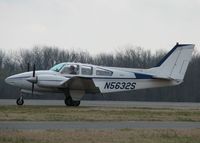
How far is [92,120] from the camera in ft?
65.1

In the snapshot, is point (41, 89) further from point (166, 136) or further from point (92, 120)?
point (166, 136)

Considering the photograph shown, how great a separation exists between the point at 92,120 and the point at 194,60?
6342 centimetres

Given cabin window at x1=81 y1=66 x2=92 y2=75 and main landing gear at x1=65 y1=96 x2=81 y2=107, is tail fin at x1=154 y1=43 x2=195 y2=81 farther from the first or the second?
main landing gear at x1=65 y1=96 x2=81 y2=107

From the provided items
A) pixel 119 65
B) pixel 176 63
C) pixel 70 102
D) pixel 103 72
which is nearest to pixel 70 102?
pixel 70 102

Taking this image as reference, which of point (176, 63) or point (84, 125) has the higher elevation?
point (176, 63)

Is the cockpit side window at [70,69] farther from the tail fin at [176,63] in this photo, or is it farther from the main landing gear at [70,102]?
the tail fin at [176,63]

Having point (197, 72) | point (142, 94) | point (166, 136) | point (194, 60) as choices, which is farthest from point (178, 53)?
point (194, 60)

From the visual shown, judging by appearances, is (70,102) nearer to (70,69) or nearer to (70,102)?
(70,102)

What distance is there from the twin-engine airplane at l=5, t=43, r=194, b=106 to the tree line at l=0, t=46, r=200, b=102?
96.8 feet

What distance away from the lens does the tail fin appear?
33.0 m

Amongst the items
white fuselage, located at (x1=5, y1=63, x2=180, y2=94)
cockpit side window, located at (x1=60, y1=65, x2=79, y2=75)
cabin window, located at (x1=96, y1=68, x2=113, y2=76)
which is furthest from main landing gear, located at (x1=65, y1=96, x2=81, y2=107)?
cabin window, located at (x1=96, y1=68, x2=113, y2=76)

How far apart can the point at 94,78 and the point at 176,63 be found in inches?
233

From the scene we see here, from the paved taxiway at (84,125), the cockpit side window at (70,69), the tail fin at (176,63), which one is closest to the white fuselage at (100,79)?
the cockpit side window at (70,69)

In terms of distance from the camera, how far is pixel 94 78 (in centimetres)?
3114
